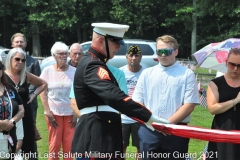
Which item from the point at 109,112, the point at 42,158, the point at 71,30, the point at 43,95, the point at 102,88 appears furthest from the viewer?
the point at 71,30

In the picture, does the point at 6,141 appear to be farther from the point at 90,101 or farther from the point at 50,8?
the point at 50,8

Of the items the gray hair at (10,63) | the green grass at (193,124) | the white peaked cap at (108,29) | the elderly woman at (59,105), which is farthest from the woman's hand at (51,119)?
the white peaked cap at (108,29)

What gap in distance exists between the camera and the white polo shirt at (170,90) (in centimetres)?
545

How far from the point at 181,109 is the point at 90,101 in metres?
1.53

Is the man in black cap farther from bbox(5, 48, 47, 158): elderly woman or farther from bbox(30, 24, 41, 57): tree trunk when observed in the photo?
bbox(30, 24, 41, 57): tree trunk

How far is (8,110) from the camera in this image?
559cm

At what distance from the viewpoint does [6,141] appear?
17.6ft

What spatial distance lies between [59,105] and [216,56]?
7.99 feet

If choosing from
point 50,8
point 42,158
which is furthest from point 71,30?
point 42,158

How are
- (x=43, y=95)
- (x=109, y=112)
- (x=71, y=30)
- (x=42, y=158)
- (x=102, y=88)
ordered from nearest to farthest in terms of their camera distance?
(x=102, y=88)
(x=109, y=112)
(x=43, y=95)
(x=42, y=158)
(x=71, y=30)

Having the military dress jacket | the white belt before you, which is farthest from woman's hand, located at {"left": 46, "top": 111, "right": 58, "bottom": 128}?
the white belt

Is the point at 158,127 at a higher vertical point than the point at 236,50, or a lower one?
lower

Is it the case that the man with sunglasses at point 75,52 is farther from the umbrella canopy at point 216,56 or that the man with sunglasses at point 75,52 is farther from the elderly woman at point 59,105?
the umbrella canopy at point 216,56

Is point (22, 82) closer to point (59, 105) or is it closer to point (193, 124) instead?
point (59, 105)
